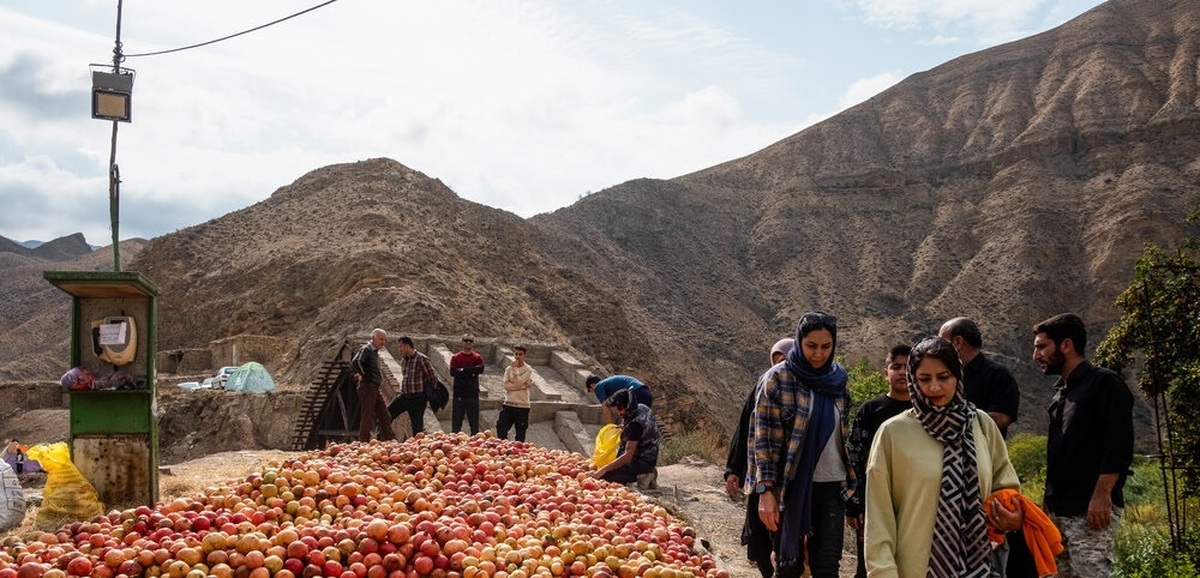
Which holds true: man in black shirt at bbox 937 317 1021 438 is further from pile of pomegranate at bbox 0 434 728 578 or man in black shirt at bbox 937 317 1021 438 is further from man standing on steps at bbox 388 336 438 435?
man standing on steps at bbox 388 336 438 435

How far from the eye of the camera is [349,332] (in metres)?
22.6

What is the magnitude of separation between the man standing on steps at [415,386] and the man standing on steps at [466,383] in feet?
0.87

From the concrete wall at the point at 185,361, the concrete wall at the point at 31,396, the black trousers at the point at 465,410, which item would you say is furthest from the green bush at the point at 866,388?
the concrete wall at the point at 31,396

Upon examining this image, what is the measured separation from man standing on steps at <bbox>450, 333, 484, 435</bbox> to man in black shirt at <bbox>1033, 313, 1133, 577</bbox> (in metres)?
6.85

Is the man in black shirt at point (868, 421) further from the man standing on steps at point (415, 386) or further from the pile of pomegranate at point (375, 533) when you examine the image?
the man standing on steps at point (415, 386)

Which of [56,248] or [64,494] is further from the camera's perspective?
[56,248]

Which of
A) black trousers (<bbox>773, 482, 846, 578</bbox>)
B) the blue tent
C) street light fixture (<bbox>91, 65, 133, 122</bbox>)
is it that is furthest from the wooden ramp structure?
black trousers (<bbox>773, 482, 846, 578</bbox>)

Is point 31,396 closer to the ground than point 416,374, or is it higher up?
closer to the ground

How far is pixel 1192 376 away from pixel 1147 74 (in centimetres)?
4970

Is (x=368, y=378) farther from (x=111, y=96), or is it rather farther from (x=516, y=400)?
(x=111, y=96)

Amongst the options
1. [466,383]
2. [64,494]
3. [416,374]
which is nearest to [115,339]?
[64,494]

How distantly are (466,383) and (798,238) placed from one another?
4053 cm

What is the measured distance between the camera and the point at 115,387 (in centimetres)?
654

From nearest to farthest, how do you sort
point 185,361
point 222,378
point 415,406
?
point 415,406
point 222,378
point 185,361
